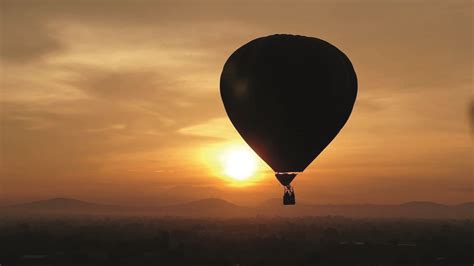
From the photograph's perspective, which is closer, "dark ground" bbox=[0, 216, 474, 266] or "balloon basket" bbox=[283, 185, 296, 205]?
"balloon basket" bbox=[283, 185, 296, 205]

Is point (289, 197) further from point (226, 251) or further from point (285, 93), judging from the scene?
point (226, 251)

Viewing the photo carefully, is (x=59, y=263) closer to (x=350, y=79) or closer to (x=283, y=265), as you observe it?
(x=283, y=265)

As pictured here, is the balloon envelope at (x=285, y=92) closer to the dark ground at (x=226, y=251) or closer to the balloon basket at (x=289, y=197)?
the balloon basket at (x=289, y=197)

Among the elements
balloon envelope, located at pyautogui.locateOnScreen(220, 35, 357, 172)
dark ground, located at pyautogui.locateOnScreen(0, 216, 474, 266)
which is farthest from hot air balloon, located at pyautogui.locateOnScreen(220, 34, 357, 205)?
dark ground, located at pyautogui.locateOnScreen(0, 216, 474, 266)

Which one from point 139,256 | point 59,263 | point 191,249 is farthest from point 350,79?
point 191,249

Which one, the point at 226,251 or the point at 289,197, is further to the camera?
the point at 226,251

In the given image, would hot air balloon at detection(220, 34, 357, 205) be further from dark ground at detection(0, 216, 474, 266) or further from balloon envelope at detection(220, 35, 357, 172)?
dark ground at detection(0, 216, 474, 266)

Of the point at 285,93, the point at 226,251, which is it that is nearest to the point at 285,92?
the point at 285,93

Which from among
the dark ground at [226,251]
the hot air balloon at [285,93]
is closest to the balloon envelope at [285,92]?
the hot air balloon at [285,93]
